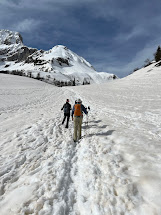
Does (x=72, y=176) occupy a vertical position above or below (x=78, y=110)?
below

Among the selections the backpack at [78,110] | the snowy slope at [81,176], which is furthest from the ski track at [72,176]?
the backpack at [78,110]

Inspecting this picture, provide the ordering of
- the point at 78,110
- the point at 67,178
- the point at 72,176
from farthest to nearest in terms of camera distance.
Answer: the point at 78,110 → the point at 72,176 → the point at 67,178

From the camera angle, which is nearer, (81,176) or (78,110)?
(81,176)

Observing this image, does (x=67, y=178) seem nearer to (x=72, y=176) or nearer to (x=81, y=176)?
(x=72, y=176)

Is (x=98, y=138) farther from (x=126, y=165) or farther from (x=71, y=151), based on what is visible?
(x=126, y=165)

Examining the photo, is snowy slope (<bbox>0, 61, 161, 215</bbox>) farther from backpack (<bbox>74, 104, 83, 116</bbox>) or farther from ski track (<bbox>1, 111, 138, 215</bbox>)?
backpack (<bbox>74, 104, 83, 116</bbox>)

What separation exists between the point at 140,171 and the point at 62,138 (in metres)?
4.38

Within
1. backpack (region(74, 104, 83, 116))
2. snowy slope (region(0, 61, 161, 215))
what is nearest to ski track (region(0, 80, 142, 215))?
snowy slope (region(0, 61, 161, 215))

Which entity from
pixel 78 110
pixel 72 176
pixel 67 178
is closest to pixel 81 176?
pixel 72 176

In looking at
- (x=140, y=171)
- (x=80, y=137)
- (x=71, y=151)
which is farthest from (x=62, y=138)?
(x=140, y=171)

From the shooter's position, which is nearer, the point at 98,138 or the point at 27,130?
the point at 98,138

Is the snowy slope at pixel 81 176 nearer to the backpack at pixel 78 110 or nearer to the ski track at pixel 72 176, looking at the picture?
the ski track at pixel 72 176

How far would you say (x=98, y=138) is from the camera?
6.45 meters

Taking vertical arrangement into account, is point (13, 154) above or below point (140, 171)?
below
